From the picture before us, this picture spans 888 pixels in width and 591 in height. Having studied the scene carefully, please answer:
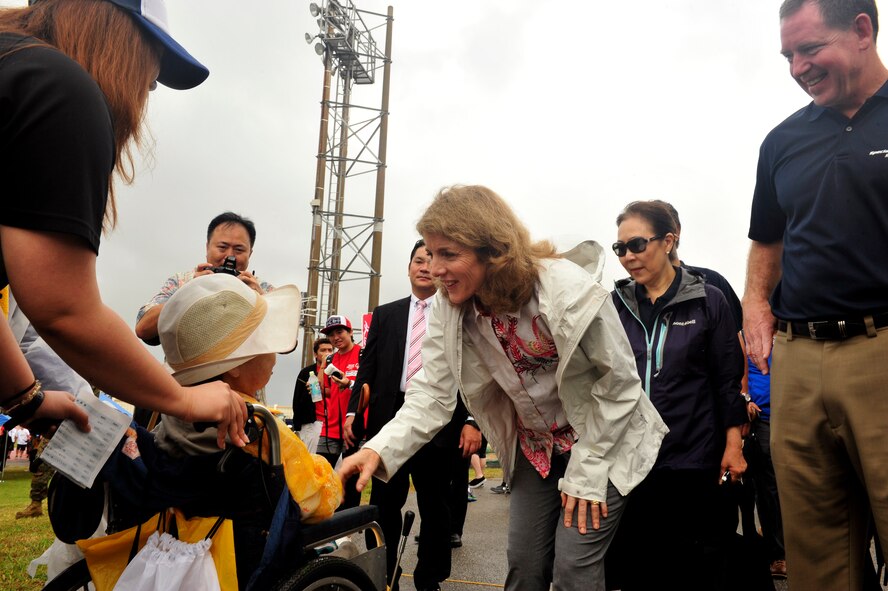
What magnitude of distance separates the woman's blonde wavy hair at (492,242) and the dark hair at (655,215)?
1.42 m

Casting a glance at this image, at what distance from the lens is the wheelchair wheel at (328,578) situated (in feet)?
6.76

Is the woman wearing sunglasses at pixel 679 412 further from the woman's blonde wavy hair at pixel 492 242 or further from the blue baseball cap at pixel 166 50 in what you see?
the blue baseball cap at pixel 166 50

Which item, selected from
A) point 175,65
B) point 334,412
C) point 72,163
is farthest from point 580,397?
point 334,412

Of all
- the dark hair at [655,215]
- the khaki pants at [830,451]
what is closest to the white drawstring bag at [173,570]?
the khaki pants at [830,451]

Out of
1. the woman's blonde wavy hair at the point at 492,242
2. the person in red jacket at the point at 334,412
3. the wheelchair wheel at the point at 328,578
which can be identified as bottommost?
the person in red jacket at the point at 334,412

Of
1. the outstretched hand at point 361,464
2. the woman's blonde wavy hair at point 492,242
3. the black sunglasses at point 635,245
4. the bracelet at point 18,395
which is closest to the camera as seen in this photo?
the bracelet at point 18,395

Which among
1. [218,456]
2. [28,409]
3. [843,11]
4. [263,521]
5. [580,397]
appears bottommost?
[263,521]

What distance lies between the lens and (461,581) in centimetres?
431

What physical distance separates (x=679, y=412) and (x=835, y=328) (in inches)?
43.0

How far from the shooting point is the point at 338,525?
93.0 inches

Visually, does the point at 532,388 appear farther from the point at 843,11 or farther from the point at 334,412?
the point at 334,412

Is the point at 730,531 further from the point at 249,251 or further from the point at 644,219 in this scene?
the point at 249,251

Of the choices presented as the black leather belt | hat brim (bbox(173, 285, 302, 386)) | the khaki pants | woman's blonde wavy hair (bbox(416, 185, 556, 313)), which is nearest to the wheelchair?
hat brim (bbox(173, 285, 302, 386))

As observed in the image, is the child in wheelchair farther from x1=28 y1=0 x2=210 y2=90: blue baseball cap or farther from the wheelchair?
x1=28 y1=0 x2=210 y2=90: blue baseball cap
